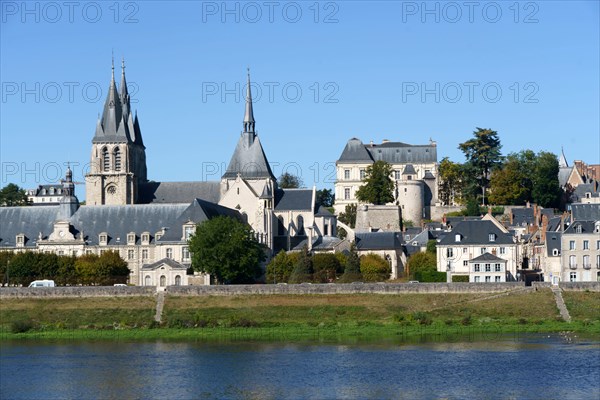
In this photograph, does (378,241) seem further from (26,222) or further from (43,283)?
(26,222)

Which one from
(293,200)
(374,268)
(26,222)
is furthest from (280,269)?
(26,222)

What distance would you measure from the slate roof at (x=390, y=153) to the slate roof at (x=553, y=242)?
3936 cm

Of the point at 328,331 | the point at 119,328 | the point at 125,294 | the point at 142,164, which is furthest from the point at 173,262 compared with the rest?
the point at 142,164

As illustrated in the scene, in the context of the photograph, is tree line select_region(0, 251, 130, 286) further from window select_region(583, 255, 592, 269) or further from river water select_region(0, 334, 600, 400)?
window select_region(583, 255, 592, 269)

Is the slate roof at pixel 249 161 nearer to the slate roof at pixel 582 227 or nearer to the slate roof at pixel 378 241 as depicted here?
the slate roof at pixel 378 241

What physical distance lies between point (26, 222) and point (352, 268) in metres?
28.8

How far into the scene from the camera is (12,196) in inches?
5679

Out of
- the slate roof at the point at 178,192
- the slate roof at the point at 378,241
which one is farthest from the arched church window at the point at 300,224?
the slate roof at the point at 178,192

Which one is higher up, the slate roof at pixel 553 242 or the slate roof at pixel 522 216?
the slate roof at pixel 522 216

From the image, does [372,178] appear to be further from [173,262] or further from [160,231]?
[173,262]

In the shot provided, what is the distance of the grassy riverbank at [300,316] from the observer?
70125 millimetres

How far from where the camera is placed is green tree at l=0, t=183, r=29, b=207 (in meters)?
139

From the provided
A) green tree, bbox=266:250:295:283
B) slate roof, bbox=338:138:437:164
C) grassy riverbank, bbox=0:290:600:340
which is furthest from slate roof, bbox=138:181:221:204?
grassy riverbank, bbox=0:290:600:340

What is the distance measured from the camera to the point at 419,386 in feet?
166
